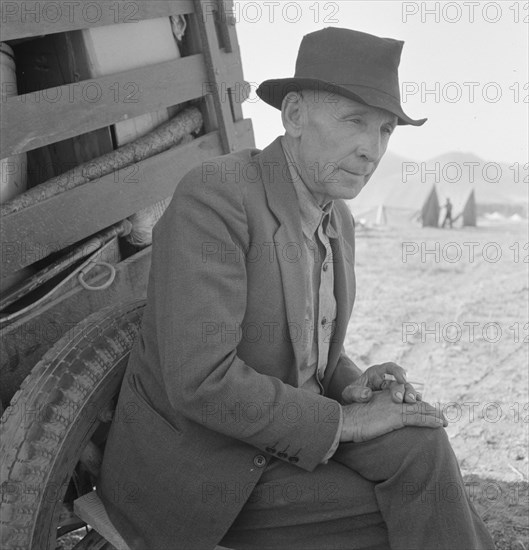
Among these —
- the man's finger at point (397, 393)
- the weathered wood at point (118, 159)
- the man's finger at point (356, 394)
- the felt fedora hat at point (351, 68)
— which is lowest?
the man's finger at point (356, 394)

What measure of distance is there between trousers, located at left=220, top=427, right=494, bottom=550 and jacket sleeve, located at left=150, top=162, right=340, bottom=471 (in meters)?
0.10

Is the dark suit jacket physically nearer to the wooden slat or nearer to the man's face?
the man's face

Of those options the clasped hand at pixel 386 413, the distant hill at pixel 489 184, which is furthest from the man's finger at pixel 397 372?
the distant hill at pixel 489 184

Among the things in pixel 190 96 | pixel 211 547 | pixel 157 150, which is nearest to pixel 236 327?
pixel 211 547

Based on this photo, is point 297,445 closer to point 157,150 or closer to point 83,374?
point 83,374

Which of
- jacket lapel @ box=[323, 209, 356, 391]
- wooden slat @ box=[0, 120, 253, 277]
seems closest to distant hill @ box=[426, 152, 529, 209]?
wooden slat @ box=[0, 120, 253, 277]

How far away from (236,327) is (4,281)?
2.84 ft

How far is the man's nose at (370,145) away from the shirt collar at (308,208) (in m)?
0.21

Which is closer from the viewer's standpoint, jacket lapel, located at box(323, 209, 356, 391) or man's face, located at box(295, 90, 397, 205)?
man's face, located at box(295, 90, 397, 205)

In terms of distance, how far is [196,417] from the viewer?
188 cm

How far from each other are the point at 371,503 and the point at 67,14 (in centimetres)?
174

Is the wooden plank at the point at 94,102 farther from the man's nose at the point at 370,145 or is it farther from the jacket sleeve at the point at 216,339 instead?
the man's nose at the point at 370,145

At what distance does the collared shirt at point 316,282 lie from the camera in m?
2.12

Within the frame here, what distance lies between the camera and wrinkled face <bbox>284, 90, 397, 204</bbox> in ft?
6.50
